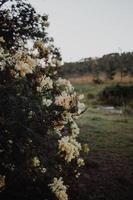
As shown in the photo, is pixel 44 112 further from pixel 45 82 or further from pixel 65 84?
pixel 65 84

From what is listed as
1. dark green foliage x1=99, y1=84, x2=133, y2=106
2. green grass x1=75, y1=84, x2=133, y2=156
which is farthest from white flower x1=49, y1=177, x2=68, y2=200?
dark green foliage x1=99, y1=84, x2=133, y2=106

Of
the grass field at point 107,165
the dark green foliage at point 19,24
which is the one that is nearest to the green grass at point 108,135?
the grass field at point 107,165

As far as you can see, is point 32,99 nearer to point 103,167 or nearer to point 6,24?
point 6,24

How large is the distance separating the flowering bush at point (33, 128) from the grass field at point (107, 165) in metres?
1.88

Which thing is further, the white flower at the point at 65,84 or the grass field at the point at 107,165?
the grass field at the point at 107,165

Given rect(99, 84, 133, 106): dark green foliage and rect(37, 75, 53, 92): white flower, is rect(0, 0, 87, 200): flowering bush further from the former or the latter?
rect(99, 84, 133, 106): dark green foliage

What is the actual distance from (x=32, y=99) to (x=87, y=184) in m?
3.48

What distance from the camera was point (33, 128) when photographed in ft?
13.4

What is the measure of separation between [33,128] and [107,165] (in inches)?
186

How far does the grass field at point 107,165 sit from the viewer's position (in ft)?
22.4

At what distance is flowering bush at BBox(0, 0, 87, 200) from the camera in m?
3.92

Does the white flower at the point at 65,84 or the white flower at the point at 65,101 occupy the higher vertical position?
the white flower at the point at 65,84

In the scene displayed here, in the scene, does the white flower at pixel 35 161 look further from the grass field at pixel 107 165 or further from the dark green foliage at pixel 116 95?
the dark green foliage at pixel 116 95

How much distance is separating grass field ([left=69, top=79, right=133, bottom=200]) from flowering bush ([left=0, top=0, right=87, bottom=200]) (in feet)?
6.16
